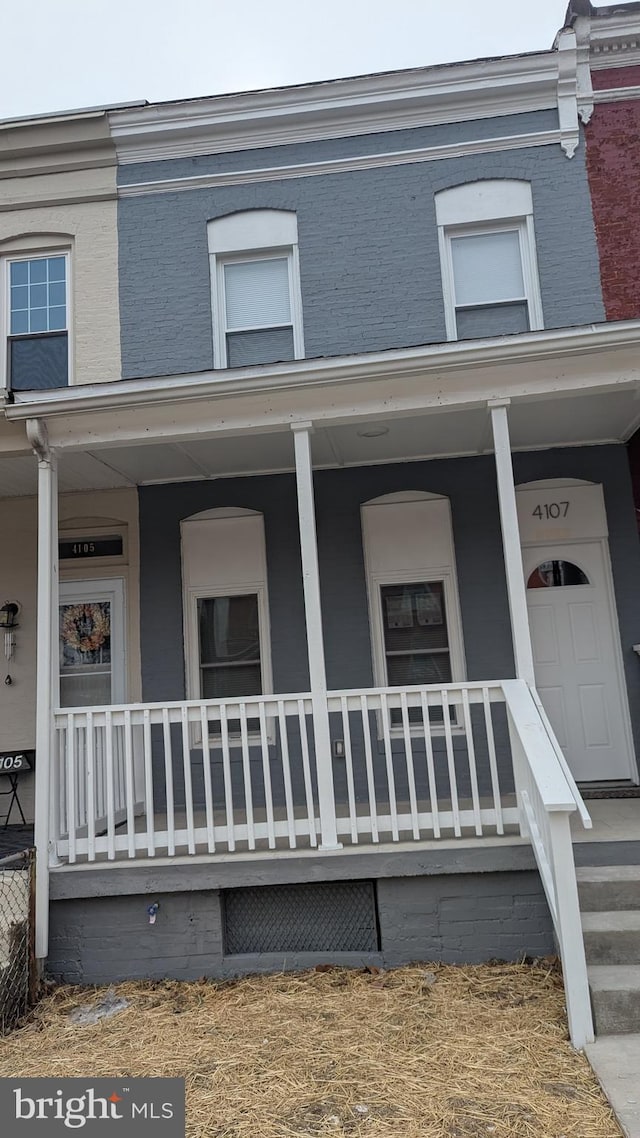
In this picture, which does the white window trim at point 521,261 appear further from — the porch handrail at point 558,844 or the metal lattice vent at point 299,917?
the metal lattice vent at point 299,917

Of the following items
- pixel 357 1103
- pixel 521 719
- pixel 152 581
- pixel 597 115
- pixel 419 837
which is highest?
pixel 597 115

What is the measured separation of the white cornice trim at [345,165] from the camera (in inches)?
272

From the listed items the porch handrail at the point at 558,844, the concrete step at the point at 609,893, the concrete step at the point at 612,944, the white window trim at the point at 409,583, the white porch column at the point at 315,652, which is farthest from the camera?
the white window trim at the point at 409,583

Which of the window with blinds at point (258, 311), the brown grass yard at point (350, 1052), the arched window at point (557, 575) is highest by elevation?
the window with blinds at point (258, 311)

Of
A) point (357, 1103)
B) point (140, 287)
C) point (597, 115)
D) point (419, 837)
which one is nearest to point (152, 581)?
point (140, 287)

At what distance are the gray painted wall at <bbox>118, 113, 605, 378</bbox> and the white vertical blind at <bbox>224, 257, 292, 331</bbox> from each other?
217mm

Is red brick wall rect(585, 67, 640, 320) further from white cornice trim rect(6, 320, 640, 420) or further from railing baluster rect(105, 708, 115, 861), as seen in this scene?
railing baluster rect(105, 708, 115, 861)

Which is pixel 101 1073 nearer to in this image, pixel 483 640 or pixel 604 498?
pixel 483 640

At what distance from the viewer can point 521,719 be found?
427 centimetres

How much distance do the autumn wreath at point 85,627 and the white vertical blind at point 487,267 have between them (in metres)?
4.12

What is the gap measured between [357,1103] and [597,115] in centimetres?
746

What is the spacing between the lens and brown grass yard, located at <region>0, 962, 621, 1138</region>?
2.95 metres

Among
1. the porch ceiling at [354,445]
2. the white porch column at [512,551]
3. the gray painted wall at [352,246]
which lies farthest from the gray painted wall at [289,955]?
the gray painted wall at [352,246]

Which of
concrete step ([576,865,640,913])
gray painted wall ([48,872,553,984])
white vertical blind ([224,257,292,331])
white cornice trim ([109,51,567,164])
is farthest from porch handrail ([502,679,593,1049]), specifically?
white cornice trim ([109,51,567,164])
